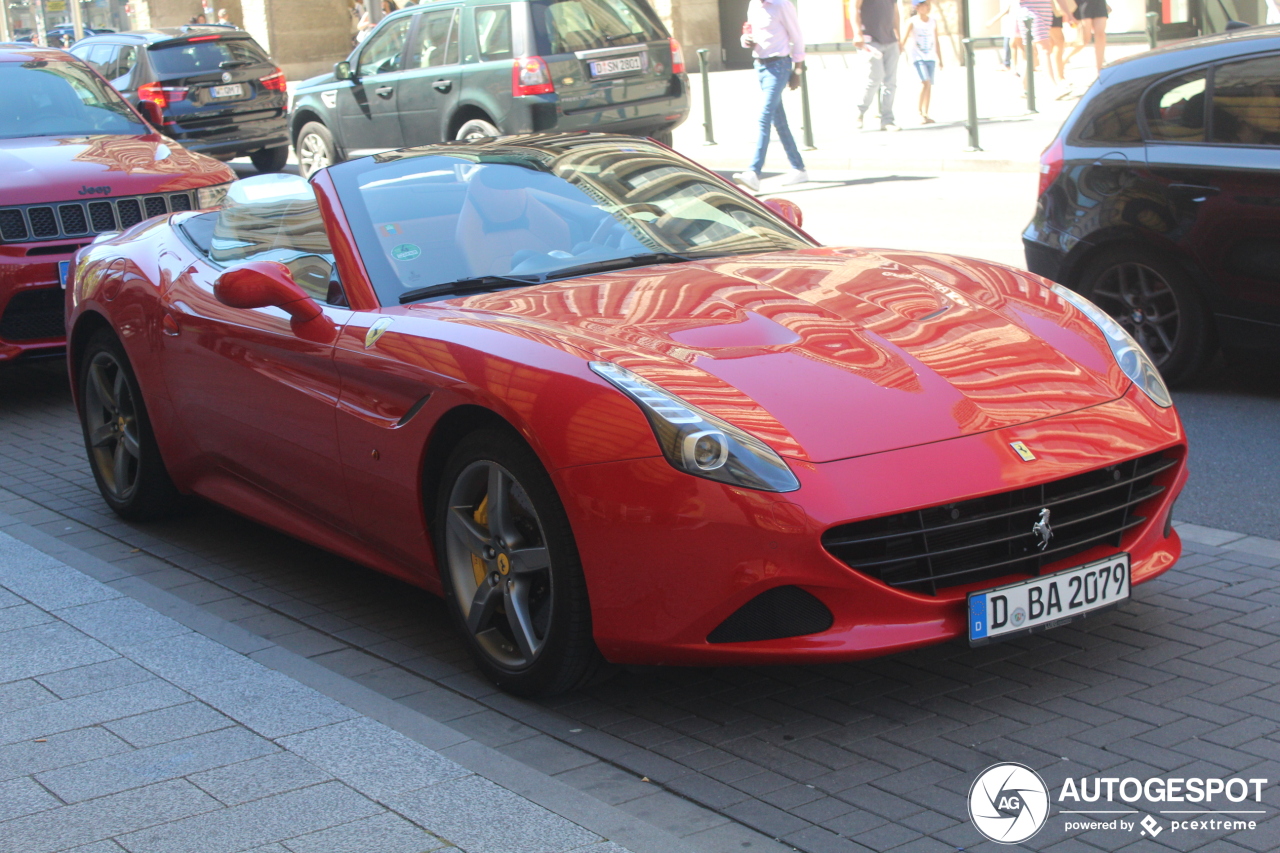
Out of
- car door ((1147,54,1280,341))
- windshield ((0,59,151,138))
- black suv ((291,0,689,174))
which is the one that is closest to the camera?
car door ((1147,54,1280,341))

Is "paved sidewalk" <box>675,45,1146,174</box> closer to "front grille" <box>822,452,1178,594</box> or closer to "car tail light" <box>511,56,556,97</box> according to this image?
"car tail light" <box>511,56,556,97</box>

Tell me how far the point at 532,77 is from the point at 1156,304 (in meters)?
9.20

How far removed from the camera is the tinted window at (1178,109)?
22.6ft

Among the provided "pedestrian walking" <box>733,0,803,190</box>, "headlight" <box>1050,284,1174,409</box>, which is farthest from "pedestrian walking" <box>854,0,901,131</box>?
"headlight" <box>1050,284,1174,409</box>

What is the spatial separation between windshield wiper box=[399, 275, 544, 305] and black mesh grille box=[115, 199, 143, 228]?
459 centimetres

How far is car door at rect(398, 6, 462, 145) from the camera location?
1584cm

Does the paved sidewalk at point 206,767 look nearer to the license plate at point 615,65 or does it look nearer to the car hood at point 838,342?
the car hood at point 838,342

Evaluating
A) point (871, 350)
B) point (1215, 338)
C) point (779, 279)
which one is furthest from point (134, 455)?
point (1215, 338)

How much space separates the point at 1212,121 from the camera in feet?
22.4

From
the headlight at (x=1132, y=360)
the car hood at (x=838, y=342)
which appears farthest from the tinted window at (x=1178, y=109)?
the headlight at (x=1132, y=360)

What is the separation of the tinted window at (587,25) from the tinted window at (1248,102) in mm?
9369


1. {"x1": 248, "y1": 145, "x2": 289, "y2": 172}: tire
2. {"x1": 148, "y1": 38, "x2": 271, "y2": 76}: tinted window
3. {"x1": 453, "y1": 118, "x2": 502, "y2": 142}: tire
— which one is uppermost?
{"x1": 148, "y1": 38, "x2": 271, "y2": 76}: tinted window

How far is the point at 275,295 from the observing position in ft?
14.9

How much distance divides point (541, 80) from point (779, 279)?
11029 mm
